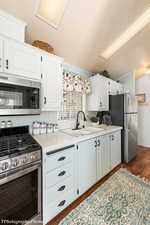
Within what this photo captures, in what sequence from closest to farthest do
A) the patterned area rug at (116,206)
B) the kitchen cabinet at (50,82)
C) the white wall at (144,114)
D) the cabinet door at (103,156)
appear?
the patterned area rug at (116,206) < the kitchen cabinet at (50,82) < the cabinet door at (103,156) < the white wall at (144,114)

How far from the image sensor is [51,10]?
140 cm

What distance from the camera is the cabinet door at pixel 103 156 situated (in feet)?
6.15

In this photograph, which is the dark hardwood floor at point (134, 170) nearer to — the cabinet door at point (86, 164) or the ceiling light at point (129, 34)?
the cabinet door at point (86, 164)

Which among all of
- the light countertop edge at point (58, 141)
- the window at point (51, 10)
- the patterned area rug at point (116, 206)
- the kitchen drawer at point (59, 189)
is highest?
the window at point (51, 10)

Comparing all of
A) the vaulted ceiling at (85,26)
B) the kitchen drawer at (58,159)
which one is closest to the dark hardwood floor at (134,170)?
the kitchen drawer at (58,159)

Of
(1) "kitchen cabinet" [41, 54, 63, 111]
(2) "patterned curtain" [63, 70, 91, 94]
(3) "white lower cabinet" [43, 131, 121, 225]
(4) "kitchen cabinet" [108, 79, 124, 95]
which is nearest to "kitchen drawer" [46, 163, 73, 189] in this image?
(3) "white lower cabinet" [43, 131, 121, 225]

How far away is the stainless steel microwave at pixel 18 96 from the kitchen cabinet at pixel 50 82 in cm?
16

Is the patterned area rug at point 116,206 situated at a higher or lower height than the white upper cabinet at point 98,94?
lower

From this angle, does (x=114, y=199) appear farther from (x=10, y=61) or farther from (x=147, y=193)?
(x=10, y=61)

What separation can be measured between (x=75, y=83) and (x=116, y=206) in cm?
213

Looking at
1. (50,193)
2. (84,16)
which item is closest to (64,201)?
(50,193)

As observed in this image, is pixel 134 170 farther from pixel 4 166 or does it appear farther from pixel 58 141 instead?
pixel 4 166

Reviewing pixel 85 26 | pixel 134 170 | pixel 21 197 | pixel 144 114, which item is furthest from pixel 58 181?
pixel 144 114

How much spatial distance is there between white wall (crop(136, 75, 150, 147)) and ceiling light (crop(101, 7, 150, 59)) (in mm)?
2050
